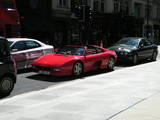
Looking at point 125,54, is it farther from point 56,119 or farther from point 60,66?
point 56,119

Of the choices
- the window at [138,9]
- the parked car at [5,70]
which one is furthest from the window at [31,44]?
the window at [138,9]

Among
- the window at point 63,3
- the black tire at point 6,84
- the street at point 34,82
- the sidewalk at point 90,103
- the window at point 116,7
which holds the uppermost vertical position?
the window at point 116,7

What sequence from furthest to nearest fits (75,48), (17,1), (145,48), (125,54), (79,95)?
(17,1) → (145,48) → (125,54) → (75,48) → (79,95)

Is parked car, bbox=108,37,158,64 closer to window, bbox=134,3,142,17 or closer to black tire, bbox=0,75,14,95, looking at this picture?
black tire, bbox=0,75,14,95

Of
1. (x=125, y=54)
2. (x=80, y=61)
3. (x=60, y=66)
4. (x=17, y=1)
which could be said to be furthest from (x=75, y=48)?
(x=17, y=1)

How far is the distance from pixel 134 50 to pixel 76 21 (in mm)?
16647

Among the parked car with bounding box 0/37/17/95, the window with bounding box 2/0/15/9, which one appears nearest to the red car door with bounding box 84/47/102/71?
the parked car with bounding box 0/37/17/95

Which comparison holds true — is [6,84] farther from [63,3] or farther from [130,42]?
[63,3]

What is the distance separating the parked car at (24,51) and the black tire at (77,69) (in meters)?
2.52

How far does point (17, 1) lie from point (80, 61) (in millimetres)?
16567

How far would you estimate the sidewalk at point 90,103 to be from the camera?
4.98m

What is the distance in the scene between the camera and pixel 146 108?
542 centimetres

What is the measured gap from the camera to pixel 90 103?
5938mm

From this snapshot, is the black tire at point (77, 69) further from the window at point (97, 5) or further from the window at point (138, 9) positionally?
the window at point (138, 9)
